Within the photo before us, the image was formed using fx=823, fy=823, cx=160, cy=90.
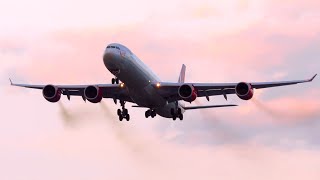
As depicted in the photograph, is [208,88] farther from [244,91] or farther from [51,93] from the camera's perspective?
[51,93]

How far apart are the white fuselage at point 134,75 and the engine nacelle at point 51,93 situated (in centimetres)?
896

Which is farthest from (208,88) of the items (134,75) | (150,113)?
(134,75)

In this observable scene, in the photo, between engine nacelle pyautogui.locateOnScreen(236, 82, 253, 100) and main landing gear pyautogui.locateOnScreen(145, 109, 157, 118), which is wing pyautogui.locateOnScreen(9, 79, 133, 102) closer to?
main landing gear pyautogui.locateOnScreen(145, 109, 157, 118)

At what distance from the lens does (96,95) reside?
93500mm

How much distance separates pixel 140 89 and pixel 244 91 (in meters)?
11.4

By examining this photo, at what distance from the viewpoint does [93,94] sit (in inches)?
3688

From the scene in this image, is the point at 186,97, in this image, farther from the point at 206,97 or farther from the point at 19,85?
the point at 19,85

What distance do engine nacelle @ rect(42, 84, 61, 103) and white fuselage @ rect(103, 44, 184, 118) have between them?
8955 millimetres

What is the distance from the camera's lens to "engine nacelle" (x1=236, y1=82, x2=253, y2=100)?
89.6 metres

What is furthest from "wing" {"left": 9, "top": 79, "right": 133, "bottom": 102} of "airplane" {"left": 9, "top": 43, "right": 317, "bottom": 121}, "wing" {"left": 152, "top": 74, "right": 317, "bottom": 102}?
"wing" {"left": 152, "top": 74, "right": 317, "bottom": 102}

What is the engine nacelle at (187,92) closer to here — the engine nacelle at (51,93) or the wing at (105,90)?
the wing at (105,90)

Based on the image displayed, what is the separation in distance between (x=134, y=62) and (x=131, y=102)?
10.3 m

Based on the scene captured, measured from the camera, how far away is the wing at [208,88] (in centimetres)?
9112

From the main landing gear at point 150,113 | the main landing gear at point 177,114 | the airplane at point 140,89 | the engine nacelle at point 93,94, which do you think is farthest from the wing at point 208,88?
the engine nacelle at point 93,94
